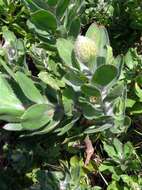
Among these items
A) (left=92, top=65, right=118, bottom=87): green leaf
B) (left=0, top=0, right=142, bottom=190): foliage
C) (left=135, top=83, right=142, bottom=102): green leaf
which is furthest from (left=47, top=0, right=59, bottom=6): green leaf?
(left=135, top=83, right=142, bottom=102): green leaf

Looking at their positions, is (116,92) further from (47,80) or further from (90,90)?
(47,80)

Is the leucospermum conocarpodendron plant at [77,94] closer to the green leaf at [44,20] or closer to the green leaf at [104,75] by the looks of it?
the green leaf at [104,75]

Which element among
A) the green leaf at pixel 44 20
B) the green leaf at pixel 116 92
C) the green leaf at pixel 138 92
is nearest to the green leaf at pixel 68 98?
the green leaf at pixel 116 92

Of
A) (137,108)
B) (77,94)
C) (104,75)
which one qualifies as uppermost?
(104,75)

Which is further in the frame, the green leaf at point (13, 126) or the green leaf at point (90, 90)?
the green leaf at point (13, 126)

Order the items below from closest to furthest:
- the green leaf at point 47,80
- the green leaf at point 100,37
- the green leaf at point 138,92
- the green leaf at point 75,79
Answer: the green leaf at point 75,79, the green leaf at point 100,37, the green leaf at point 47,80, the green leaf at point 138,92

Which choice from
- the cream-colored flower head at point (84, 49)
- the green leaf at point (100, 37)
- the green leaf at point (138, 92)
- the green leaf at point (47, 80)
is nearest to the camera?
the cream-colored flower head at point (84, 49)

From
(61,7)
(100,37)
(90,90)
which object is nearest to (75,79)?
(90,90)
